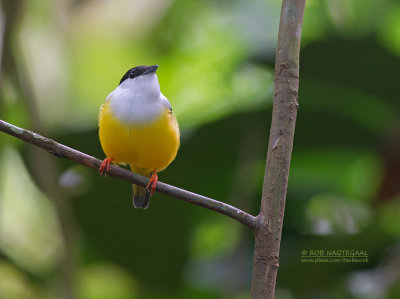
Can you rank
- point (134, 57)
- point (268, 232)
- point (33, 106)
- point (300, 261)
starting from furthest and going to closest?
point (134, 57) → point (300, 261) → point (33, 106) → point (268, 232)

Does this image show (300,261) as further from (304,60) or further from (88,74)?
(88,74)

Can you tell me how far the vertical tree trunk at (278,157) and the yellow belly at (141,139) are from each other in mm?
793

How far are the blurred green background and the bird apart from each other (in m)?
0.91

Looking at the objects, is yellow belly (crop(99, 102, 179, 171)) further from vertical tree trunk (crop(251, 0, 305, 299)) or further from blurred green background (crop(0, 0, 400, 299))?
blurred green background (crop(0, 0, 400, 299))

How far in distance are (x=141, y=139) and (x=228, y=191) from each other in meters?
1.86

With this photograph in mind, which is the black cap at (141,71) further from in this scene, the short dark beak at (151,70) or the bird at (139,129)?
the bird at (139,129)

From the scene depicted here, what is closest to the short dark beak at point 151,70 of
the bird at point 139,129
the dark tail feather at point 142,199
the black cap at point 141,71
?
the black cap at point 141,71

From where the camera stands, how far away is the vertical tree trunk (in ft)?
5.46

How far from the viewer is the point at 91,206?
4.17m

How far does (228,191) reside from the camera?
423 centimetres

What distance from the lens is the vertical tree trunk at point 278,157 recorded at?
1.66m

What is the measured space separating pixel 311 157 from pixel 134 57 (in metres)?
2.59

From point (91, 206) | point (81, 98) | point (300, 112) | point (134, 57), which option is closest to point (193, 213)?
point (91, 206)

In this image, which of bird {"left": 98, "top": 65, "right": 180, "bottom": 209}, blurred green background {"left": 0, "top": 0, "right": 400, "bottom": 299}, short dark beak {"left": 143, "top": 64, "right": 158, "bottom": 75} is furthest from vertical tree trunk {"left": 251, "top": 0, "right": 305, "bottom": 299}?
blurred green background {"left": 0, "top": 0, "right": 400, "bottom": 299}
